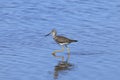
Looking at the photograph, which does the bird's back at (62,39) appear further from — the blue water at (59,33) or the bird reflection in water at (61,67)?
the bird reflection in water at (61,67)

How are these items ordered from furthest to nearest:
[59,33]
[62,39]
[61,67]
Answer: [59,33]
[62,39]
[61,67]

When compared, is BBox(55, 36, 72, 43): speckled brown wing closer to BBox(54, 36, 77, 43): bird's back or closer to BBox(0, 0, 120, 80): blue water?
BBox(54, 36, 77, 43): bird's back

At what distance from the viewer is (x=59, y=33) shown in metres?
20.2

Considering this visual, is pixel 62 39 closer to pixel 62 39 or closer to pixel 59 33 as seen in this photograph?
pixel 62 39

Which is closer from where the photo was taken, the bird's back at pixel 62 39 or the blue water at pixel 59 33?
the blue water at pixel 59 33

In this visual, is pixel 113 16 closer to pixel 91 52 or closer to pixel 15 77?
pixel 91 52

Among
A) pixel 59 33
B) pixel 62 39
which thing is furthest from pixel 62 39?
pixel 59 33

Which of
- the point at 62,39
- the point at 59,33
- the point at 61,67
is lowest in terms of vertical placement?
the point at 61,67

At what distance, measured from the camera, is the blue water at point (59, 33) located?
16.0 meters

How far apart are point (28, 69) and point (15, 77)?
846 millimetres

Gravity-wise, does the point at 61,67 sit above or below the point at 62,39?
below

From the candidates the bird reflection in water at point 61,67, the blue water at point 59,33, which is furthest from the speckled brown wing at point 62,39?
the bird reflection in water at point 61,67

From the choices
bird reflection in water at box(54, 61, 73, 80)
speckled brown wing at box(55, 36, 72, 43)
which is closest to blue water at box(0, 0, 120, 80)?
bird reflection in water at box(54, 61, 73, 80)

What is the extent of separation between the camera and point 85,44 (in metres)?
18.7
